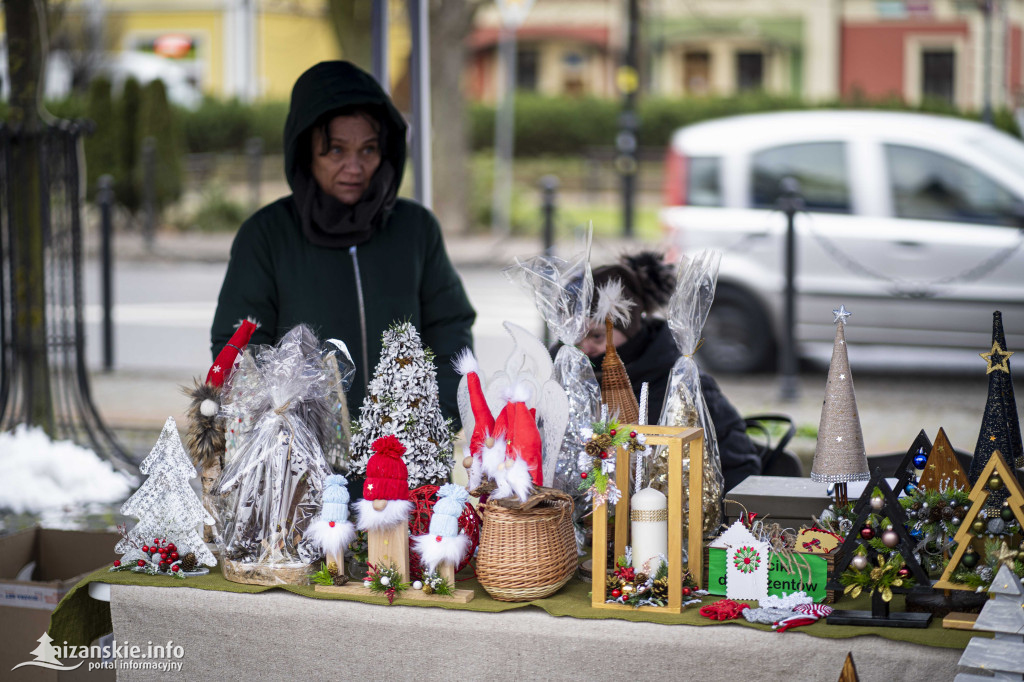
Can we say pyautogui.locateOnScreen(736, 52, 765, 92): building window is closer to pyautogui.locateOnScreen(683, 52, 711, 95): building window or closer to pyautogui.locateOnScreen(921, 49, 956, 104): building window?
pyautogui.locateOnScreen(683, 52, 711, 95): building window

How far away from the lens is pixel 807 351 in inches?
373

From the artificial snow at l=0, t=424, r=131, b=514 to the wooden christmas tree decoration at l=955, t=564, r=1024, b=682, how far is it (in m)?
4.22

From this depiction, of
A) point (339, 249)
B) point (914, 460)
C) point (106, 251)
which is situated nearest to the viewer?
point (914, 460)

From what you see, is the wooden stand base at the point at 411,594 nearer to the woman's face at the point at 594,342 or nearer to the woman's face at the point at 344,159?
the woman's face at the point at 594,342

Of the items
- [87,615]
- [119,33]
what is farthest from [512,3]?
[119,33]

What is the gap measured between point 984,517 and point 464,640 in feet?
3.49

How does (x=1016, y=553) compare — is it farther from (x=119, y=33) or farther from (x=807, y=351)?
(x=119, y=33)

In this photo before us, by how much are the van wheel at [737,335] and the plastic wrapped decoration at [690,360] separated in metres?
5.96

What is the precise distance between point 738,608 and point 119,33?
108 feet

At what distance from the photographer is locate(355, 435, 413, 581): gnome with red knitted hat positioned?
233 centimetres

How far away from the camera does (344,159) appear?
338cm

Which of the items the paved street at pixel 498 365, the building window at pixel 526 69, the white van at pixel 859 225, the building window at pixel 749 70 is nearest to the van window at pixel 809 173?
the white van at pixel 859 225

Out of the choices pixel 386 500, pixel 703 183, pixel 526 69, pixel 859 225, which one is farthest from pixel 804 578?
pixel 526 69

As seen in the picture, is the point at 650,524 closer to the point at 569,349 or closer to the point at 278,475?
the point at 569,349
